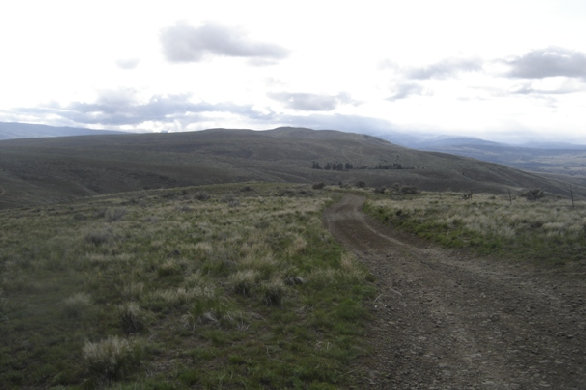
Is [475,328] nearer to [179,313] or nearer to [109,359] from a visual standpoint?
[179,313]

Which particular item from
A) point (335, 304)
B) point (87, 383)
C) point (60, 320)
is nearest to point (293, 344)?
point (335, 304)

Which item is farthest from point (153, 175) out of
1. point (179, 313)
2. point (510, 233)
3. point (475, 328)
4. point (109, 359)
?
point (475, 328)

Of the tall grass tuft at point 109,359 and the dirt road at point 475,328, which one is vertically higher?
the tall grass tuft at point 109,359

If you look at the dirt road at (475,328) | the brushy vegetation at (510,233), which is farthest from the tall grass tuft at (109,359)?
the brushy vegetation at (510,233)

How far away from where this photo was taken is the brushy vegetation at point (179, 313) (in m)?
5.88

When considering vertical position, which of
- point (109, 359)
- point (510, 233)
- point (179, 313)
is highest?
point (510, 233)

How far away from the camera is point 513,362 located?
6.24 meters

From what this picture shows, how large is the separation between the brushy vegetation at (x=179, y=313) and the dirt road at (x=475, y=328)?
0.76 meters

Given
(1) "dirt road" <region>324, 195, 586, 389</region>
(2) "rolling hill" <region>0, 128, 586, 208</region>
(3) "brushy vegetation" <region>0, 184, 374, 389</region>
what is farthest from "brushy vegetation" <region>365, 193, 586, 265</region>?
(2) "rolling hill" <region>0, 128, 586, 208</region>

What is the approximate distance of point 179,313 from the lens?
8.40 m

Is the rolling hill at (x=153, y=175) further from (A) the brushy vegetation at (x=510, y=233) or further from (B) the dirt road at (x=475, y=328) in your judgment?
(B) the dirt road at (x=475, y=328)

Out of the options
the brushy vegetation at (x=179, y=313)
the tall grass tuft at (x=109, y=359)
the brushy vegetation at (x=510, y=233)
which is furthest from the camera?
the brushy vegetation at (x=510, y=233)

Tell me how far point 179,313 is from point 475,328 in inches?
260

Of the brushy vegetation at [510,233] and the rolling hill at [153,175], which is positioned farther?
the rolling hill at [153,175]
